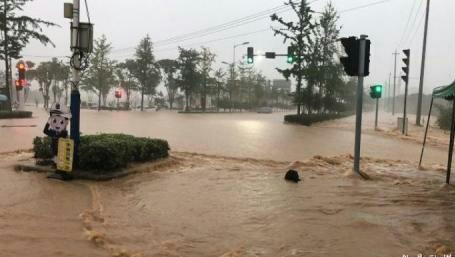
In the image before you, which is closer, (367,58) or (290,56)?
(367,58)

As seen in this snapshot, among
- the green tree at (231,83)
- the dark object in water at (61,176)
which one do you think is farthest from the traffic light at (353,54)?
the green tree at (231,83)

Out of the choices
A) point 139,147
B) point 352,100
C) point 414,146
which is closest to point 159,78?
point 352,100

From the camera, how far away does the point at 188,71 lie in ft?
230

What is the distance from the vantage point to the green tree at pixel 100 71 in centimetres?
7838

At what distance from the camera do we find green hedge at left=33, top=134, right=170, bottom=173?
34.9ft

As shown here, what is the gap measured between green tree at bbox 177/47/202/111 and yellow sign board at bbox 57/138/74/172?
5938cm

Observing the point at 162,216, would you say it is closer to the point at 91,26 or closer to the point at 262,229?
the point at 262,229

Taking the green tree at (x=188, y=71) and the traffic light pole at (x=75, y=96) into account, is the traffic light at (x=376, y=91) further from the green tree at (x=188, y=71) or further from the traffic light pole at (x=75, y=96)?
the green tree at (x=188, y=71)

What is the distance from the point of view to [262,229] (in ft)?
23.5

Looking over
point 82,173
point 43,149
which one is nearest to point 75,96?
point 82,173

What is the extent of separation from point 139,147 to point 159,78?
7057 cm

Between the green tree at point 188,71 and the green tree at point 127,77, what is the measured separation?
11.8 metres

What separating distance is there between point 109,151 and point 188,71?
6015cm

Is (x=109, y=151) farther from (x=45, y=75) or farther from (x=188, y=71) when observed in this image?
(x=45, y=75)
